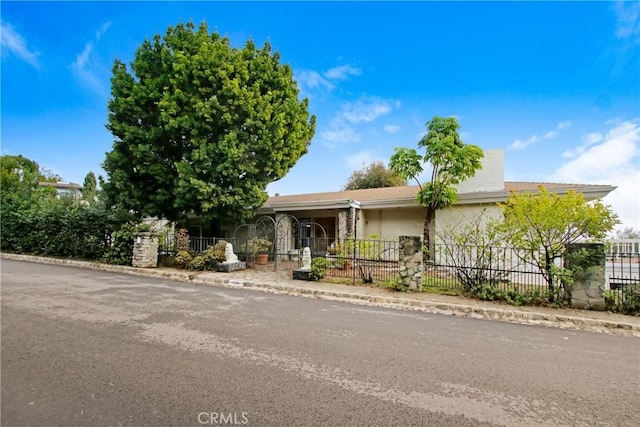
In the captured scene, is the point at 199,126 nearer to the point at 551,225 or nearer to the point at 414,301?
the point at 414,301

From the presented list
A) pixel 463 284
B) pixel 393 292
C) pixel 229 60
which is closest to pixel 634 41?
pixel 463 284

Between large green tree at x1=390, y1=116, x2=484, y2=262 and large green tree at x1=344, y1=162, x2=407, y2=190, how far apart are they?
16391 mm

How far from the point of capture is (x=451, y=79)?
1285 centimetres

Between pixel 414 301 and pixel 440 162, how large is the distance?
6320mm

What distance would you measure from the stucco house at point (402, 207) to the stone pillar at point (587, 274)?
3643mm

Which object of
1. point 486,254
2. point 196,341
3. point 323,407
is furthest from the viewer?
point 486,254

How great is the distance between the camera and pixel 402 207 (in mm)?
13938

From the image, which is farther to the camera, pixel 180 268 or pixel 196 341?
pixel 180 268

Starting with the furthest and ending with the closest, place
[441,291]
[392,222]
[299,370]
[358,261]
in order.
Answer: [392,222] → [358,261] → [441,291] → [299,370]

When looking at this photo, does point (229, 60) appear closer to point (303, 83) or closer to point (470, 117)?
point (303, 83)

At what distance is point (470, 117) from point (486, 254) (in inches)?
308

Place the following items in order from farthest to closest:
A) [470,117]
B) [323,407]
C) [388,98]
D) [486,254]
Answer: [388,98]
[470,117]
[486,254]
[323,407]

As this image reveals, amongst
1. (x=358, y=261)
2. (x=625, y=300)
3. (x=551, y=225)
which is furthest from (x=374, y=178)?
(x=625, y=300)

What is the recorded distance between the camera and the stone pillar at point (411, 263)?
Result: 8039 mm
